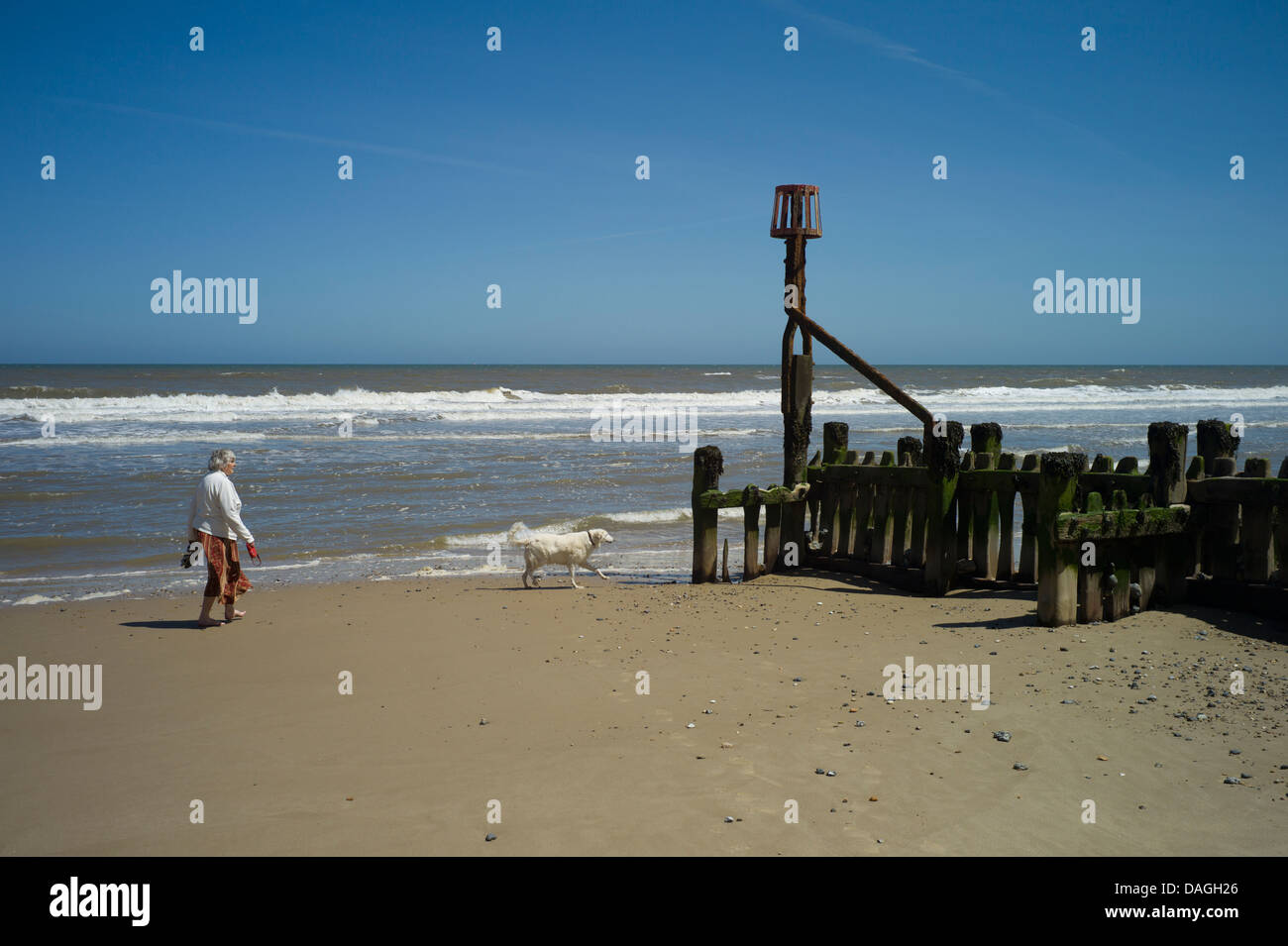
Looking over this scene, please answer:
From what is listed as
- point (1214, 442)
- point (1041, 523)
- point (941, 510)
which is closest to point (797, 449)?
point (941, 510)

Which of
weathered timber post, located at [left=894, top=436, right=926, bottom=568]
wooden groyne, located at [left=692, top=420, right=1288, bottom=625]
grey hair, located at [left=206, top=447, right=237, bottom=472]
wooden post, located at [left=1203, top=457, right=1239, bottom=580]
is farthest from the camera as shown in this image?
weathered timber post, located at [left=894, top=436, right=926, bottom=568]

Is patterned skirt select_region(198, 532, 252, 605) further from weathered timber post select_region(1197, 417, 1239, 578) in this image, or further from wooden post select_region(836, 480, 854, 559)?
weathered timber post select_region(1197, 417, 1239, 578)

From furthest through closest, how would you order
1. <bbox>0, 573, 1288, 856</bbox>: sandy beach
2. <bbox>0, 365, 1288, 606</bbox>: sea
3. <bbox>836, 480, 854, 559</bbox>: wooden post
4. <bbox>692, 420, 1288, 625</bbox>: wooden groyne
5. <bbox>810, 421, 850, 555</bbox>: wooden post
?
<bbox>0, 365, 1288, 606</bbox>: sea, <bbox>810, 421, 850, 555</bbox>: wooden post, <bbox>836, 480, 854, 559</bbox>: wooden post, <bbox>692, 420, 1288, 625</bbox>: wooden groyne, <bbox>0, 573, 1288, 856</bbox>: sandy beach

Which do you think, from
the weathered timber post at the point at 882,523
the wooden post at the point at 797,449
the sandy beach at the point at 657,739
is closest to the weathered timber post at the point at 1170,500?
the sandy beach at the point at 657,739

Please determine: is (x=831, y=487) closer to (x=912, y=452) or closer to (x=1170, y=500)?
(x=912, y=452)

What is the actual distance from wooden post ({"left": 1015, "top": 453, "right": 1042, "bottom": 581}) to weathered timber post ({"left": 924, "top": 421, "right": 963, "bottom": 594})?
0.65 metres

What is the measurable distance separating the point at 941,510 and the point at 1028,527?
83 cm

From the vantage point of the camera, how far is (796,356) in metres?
10.8

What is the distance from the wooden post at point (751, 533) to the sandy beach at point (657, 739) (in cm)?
178

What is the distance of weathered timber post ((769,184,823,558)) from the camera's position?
35.0ft

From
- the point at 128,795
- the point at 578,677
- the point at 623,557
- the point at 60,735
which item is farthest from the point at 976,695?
the point at 623,557

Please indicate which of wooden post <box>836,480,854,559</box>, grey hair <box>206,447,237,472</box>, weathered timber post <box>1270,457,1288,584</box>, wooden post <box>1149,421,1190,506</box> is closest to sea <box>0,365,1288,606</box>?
wooden post <box>836,480,854,559</box>

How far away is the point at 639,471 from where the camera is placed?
71.5ft

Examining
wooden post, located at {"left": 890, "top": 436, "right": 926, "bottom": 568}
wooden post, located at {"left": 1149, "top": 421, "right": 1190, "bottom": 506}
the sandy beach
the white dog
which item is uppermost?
wooden post, located at {"left": 1149, "top": 421, "right": 1190, "bottom": 506}
